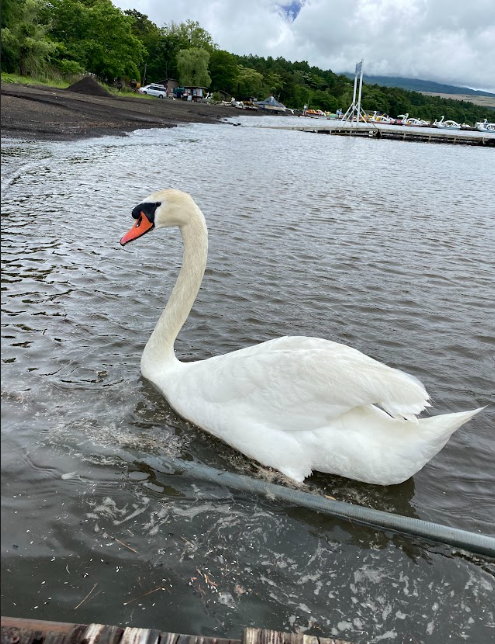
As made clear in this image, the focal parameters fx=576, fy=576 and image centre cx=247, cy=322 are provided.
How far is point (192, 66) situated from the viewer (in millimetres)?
106562

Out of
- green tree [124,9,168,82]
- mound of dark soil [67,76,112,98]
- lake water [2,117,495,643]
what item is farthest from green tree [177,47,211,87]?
lake water [2,117,495,643]

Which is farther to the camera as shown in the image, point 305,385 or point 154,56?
point 154,56

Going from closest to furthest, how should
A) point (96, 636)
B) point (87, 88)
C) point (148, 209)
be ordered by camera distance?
point (96, 636) → point (148, 209) → point (87, 88)

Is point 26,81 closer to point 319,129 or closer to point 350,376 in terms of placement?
point 319,129

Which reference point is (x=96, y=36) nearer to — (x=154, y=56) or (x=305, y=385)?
(x=154, y=56)

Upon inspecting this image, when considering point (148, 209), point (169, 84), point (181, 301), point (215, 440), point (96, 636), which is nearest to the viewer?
point (96, 636)

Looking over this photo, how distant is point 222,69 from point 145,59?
21.2 metres

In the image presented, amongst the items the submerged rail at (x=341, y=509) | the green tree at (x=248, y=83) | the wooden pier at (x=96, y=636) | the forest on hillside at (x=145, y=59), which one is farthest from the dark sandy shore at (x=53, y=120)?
the green tree at (x=248, y=83)

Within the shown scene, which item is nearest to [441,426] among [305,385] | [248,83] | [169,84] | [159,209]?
[305,385]

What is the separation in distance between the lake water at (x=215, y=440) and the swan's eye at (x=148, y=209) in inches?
45.6

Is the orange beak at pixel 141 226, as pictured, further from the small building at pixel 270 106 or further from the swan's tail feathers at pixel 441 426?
the small building at pixel 270 106

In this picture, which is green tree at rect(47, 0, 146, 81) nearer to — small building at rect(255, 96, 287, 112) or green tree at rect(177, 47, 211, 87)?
green tree at rect(177, 47, 211, 87)

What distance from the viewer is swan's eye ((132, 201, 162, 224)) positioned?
4.76 metres

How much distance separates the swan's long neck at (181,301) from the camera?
4.88 m
